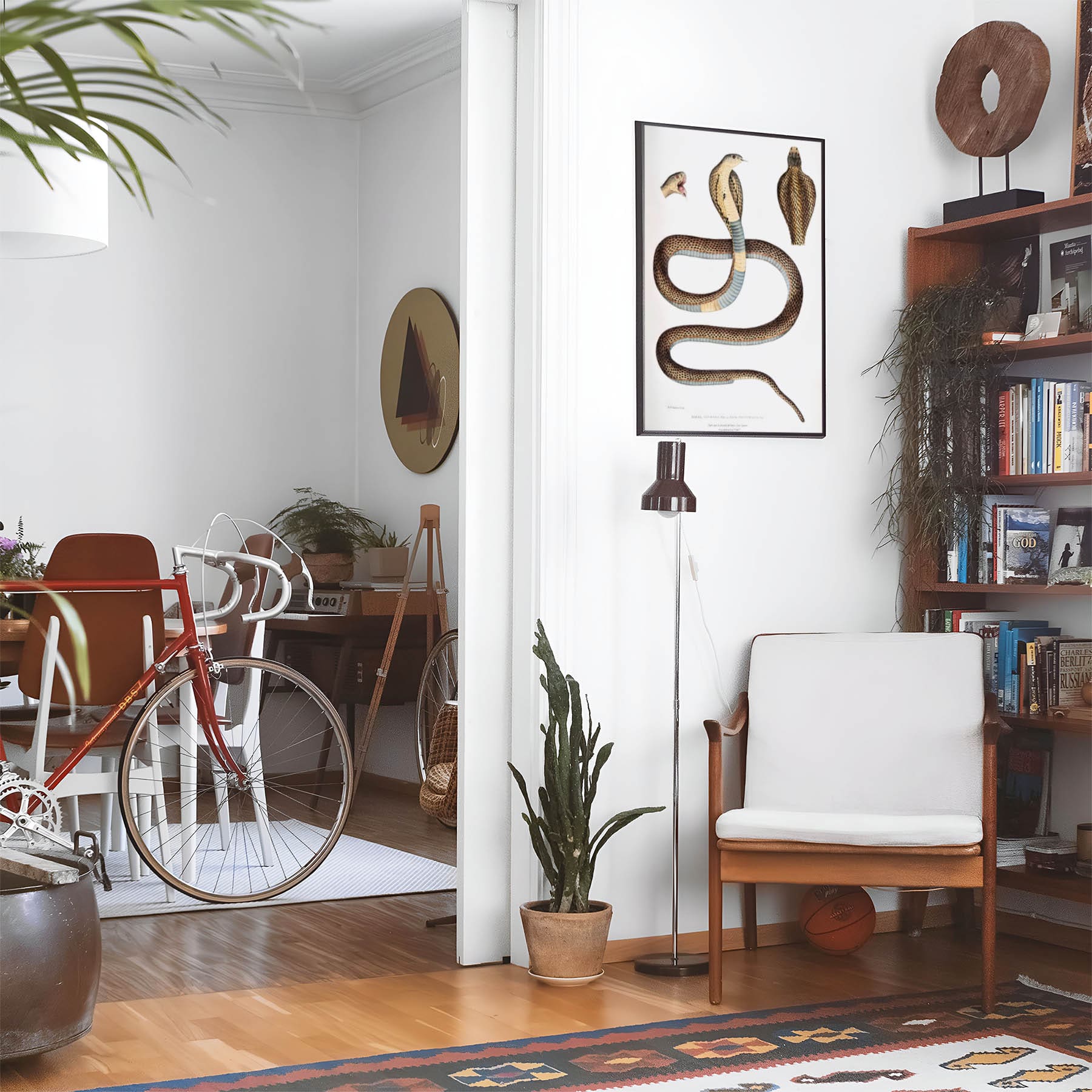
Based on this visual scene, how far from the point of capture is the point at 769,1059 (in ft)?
9.12

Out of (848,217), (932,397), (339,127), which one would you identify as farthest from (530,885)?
(339,127)

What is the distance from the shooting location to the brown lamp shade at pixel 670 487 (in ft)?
11.1

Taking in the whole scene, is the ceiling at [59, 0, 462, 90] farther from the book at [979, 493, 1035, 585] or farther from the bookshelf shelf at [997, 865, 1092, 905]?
the bookshelf shelf at [997, 865, 1092, 905]

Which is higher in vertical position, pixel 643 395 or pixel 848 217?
pixel 848 217

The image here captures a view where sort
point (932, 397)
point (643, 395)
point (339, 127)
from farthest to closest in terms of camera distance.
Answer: point (339, 127), point (932, 397), point (643, 395)

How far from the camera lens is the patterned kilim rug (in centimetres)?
263

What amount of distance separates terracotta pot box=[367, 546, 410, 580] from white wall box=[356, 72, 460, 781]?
0.27ft

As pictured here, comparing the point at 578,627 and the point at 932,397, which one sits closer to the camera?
the point at 578,627

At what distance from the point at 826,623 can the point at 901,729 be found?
1.51ft

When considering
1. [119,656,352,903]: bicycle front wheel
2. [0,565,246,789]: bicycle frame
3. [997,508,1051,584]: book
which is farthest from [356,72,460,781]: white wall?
[997,508,1051,584]: book

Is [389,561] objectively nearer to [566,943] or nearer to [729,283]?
[729,283]

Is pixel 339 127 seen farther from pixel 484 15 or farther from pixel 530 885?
pixel 530 885

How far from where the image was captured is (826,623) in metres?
3.92

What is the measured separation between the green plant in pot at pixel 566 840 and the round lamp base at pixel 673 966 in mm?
144
